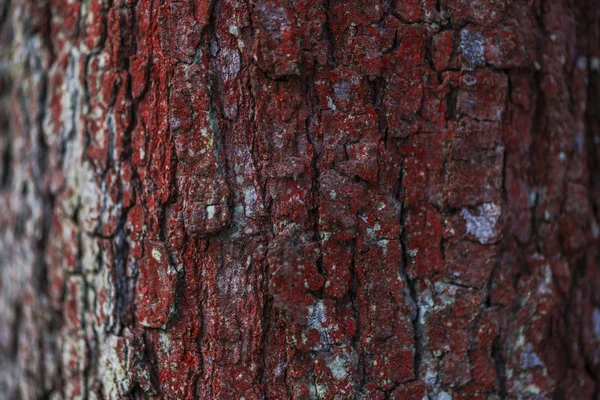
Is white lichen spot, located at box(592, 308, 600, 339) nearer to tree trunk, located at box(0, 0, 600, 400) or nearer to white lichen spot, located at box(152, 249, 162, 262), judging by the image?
tree trunk, located at box(0, 0, 600, 400)

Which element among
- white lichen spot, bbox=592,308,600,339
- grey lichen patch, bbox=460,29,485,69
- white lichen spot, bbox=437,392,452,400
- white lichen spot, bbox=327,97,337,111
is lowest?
white lichen spot, bbox=437,392,452,400

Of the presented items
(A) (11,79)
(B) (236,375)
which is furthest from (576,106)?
(A) (11,79)

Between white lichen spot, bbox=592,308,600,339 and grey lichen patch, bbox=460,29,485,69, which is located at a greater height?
grey lichen patch, bbox=460,29,485,69

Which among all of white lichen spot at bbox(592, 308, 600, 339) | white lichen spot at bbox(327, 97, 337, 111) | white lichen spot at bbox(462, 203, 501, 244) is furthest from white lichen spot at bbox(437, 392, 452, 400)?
white lichen spot at bbox(327, 97, 337, 111)

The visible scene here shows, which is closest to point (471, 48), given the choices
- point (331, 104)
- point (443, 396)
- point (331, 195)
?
point (331, 104)

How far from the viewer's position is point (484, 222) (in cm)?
105

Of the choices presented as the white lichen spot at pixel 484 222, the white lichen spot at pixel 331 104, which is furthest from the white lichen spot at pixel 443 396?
the white lichen spot at pixel 331 104

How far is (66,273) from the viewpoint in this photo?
1.30 metres

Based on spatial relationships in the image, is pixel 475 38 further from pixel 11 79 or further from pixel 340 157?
pixel 11 79

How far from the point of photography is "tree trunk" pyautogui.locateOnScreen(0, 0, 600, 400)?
0.98 meters

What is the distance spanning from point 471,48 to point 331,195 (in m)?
0.42

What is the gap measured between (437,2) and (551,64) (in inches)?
13.2

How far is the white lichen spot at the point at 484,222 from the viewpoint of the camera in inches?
40.9

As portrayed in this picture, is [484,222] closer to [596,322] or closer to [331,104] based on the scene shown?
[331,104]
